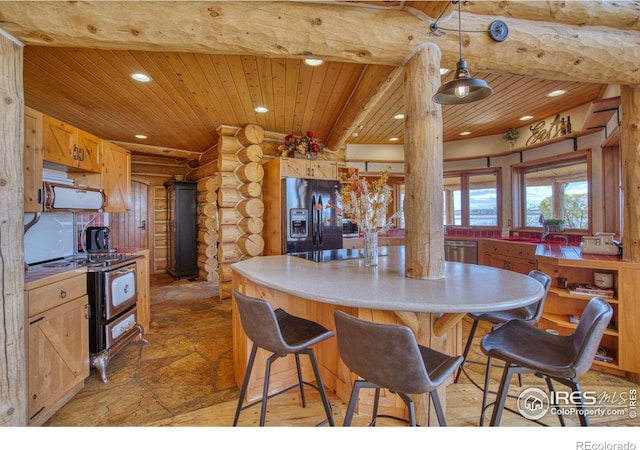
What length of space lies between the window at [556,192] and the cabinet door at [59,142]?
5.55 m

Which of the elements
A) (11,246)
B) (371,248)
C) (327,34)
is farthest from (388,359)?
(11,246)

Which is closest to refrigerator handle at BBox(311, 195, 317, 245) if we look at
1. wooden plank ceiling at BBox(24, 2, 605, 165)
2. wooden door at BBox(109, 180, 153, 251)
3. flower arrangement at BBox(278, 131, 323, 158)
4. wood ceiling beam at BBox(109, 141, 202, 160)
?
flower arrangement at BBox(278, 131, 323, 158)

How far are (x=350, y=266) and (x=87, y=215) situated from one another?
3090 millimetres

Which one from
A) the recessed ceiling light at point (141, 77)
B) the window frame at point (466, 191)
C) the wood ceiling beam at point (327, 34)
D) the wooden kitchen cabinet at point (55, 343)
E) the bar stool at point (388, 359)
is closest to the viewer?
the bar stool at point (388, 359)

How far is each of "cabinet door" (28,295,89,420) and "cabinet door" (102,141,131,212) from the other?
1432 millimetres

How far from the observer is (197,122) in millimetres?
4125

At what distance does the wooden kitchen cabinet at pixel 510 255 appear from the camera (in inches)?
143

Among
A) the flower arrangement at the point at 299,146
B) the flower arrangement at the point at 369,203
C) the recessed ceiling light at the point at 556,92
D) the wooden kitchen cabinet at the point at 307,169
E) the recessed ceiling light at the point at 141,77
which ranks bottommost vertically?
the flower arrangement at the point at 369,203

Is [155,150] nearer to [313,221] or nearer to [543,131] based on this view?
[313,221]

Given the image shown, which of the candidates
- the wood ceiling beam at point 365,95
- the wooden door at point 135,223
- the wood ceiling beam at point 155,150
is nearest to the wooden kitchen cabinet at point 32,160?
the wood ceiling beam at point 365,95

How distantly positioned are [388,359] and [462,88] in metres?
1.38

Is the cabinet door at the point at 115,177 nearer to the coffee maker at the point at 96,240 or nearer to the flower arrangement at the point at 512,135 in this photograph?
the coffee maker at the point at 96,240
